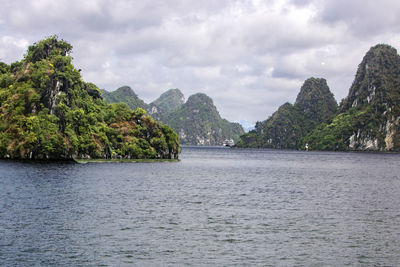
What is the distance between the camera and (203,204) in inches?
2248

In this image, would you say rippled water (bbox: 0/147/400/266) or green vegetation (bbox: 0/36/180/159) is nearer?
rippled water (bbox: 0/147/400/266)

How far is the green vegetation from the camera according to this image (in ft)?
438

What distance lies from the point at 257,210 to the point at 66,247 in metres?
27.3

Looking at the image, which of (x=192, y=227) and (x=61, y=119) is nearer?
(x=192, y=227)

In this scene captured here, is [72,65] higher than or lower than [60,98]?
higher

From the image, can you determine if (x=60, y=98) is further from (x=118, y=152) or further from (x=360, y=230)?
(x=360, y=230)

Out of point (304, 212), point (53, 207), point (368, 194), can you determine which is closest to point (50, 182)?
point (53, 207)

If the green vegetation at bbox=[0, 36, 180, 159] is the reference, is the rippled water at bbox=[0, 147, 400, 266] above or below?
below

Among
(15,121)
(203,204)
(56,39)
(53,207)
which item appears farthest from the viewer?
(56,39)

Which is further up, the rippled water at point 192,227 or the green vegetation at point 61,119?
the green vegetation at point 61,119

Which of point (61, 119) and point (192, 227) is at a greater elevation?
point (61, 119)

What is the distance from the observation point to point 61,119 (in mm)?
143000

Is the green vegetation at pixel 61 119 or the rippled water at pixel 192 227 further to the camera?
the green vegetation at pixel 61 119

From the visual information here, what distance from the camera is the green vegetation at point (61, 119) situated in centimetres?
13338
